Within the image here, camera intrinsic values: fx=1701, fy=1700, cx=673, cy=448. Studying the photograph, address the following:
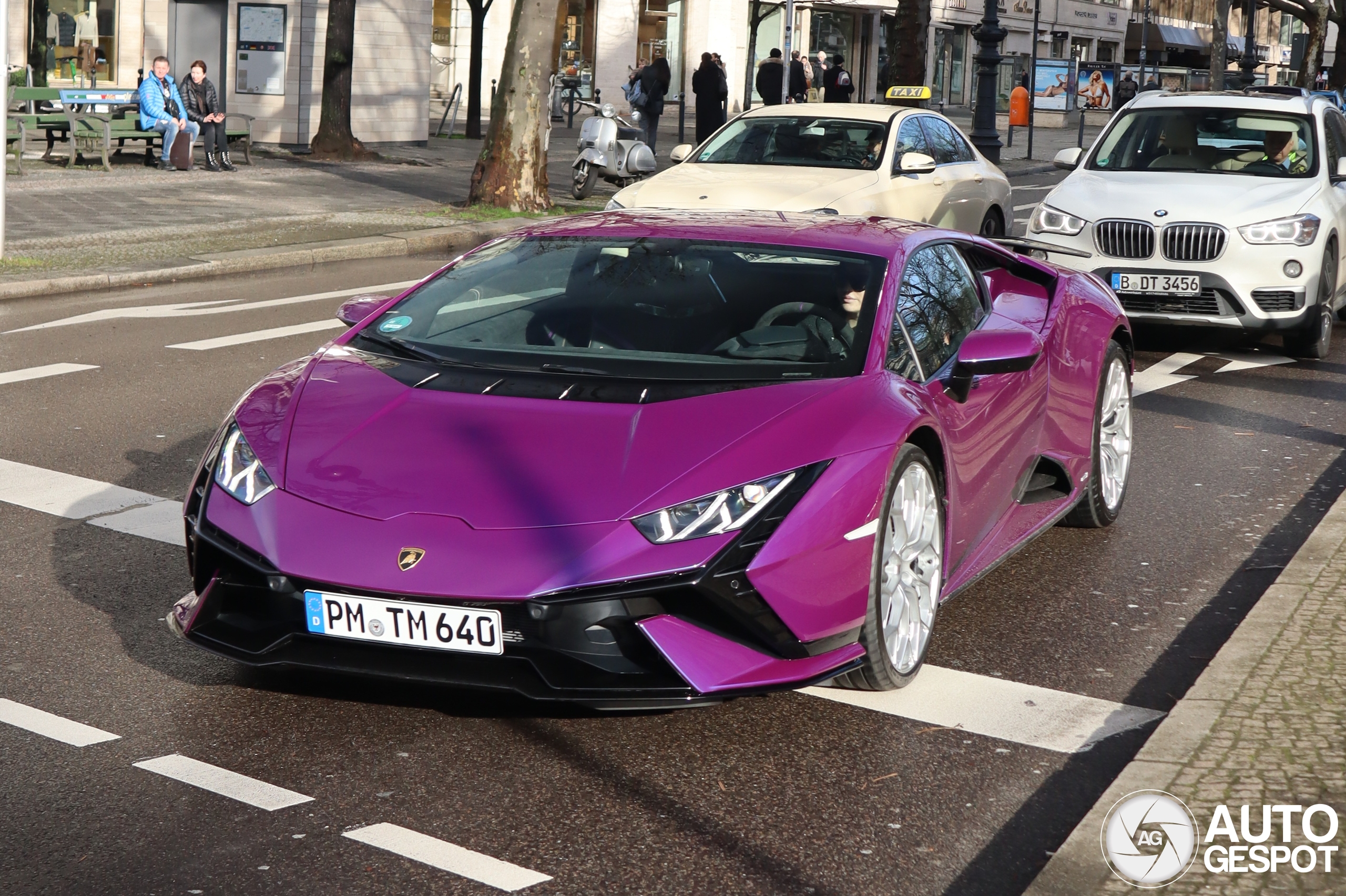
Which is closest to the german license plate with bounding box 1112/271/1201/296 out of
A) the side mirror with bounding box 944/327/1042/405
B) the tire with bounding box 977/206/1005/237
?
the tire with bounding box 977/206/1005/237

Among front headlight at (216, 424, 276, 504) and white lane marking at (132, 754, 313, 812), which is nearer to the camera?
white lane marking at (132, 754, 313, 812)

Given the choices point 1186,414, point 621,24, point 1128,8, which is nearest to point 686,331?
point 1186,414

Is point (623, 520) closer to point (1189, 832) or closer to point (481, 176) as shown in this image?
point (1189, 832)

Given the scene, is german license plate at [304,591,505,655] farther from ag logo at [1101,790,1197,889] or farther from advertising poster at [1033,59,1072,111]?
advertising poster at [1033,59,1072,111]

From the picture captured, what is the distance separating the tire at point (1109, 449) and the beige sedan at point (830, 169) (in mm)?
5368

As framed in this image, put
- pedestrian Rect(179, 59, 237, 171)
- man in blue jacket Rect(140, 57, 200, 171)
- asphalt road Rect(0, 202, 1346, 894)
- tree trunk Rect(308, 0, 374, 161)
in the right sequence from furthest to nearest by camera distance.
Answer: tree trunk Rect(308, 0, 374, 161)
pedestrian Rect(179, 59, 237, 171)
man in blue jacket Rect(140, 57, 200, 171)
asphalt road Rect(0, 202, 1346, 894)

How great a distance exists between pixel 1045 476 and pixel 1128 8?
282ft

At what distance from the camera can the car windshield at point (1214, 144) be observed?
12031 millimetres

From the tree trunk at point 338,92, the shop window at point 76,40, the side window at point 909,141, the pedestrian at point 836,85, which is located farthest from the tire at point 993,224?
the pedestrian at point 836,85

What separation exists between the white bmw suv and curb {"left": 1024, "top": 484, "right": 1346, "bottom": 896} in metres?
4.78

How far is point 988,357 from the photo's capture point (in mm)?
5160

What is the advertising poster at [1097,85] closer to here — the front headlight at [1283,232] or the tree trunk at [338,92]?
the tree trunk at [338,92]

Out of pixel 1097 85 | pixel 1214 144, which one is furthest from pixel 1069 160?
pixel 1097 85

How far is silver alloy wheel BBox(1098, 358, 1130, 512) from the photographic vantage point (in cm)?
671
